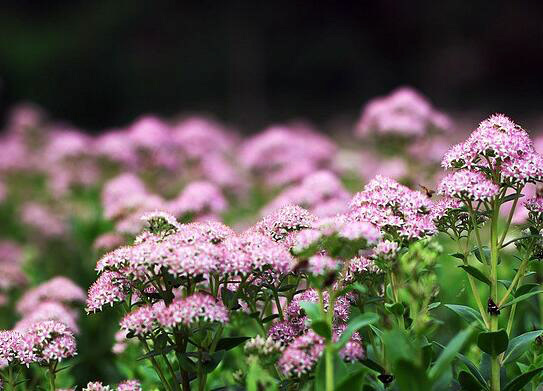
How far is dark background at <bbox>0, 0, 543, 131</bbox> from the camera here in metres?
18.5

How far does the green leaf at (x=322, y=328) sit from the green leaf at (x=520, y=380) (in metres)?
0.77

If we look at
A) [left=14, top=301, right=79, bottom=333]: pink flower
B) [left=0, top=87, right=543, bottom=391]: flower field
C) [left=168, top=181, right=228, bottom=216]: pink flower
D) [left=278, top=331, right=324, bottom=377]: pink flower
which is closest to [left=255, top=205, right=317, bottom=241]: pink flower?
[left=0, top=87, right=543, bottom=391]: flower field

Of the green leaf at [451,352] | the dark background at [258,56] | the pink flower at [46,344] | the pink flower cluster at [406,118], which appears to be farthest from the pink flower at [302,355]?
the dark background at [258,56]

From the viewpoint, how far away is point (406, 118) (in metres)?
5.91

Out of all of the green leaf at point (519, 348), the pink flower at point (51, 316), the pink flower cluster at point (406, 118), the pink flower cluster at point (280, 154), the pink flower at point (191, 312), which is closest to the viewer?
the pink flower at point (191, 312)

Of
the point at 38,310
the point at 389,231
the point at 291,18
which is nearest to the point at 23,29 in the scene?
the point at 291,18

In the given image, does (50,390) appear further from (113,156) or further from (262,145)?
(262,145)

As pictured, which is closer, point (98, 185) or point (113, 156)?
point (113, 156)

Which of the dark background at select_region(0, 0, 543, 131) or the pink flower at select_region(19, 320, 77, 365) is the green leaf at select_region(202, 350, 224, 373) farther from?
the dark background at select_region(0, 0, 543, 131)

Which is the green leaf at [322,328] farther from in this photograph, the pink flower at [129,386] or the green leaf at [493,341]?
the pink flower at [129,386]

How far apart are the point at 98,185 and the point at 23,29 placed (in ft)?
45.6

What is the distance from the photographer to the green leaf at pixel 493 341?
121 inches

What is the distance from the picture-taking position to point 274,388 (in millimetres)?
2822

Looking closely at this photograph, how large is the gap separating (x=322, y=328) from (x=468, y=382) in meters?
0.73
